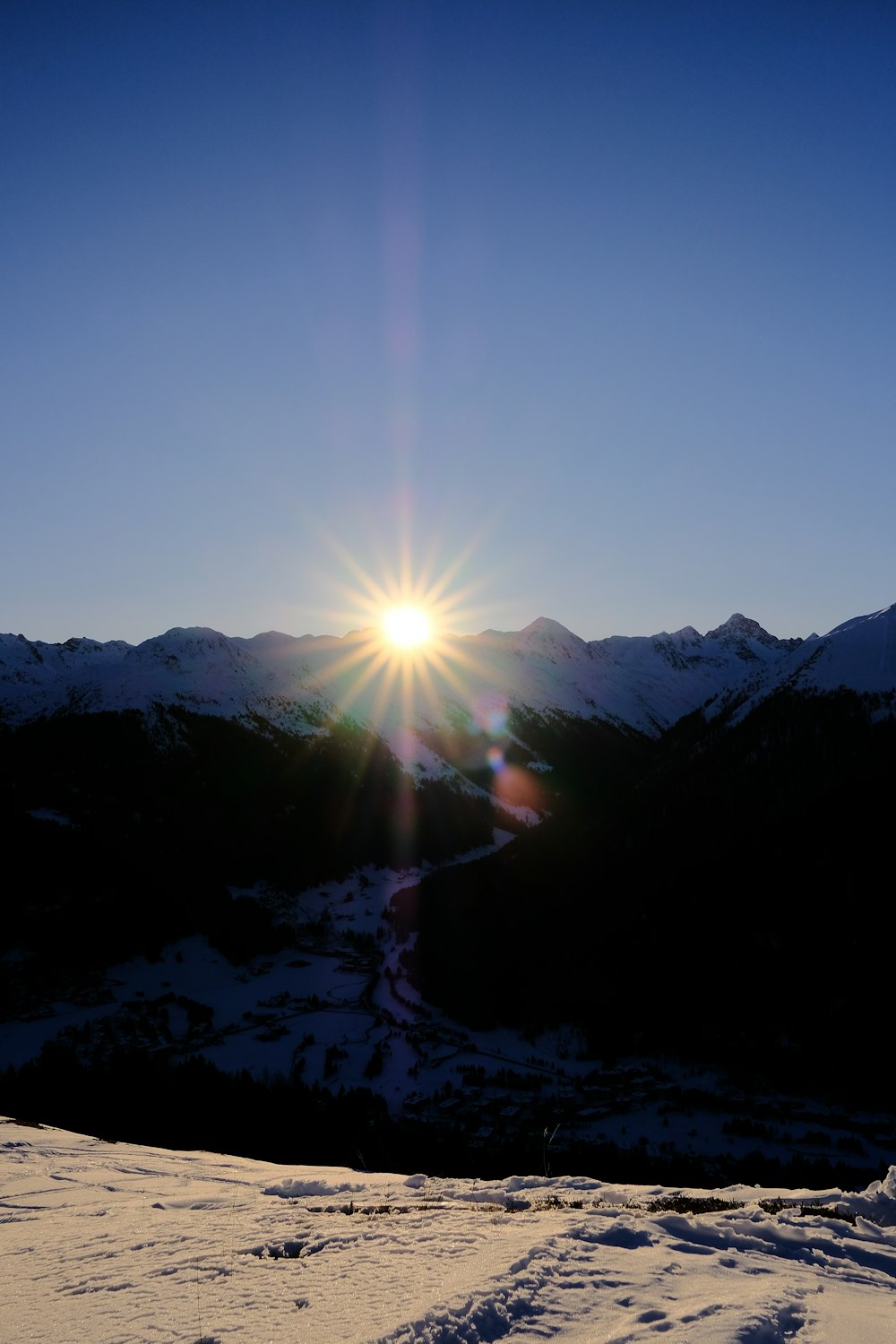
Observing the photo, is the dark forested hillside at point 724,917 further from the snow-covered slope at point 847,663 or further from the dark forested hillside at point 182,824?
the dark forested hillside at point 182,824

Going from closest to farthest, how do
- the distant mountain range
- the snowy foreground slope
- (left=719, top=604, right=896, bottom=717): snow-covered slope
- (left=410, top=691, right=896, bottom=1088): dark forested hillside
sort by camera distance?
the snowy foreground slope < the distant mountain range < (left=410, top=691, right=896, bottom=1088): dark forested hillside < (left=719, top=604, right=896, bottom=717): snow-covered slope

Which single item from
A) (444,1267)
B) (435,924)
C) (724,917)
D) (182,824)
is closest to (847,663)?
(724,917)

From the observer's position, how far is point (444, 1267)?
10562 mm

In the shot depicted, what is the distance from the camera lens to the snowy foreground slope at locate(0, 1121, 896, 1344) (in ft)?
28.1

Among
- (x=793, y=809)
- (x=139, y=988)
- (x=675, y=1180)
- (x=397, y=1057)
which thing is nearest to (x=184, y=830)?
(x=139, y=988)

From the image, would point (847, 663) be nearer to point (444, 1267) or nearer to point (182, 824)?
point (444, 1267)

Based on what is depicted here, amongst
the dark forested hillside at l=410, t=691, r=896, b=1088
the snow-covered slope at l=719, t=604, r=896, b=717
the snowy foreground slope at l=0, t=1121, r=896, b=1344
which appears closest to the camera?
the snowy foreground slope at l=0, t=1121, r=896, b=1344

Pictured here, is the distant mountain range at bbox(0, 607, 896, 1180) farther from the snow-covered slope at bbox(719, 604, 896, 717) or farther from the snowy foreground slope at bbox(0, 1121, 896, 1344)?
the snowy foreground slope at bbox(0, 1121, 896, 1344)

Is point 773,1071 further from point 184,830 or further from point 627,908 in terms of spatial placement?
point 184,830

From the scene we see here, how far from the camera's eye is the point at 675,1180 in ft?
107

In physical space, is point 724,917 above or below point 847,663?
below

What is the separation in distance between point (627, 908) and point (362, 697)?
128415mm

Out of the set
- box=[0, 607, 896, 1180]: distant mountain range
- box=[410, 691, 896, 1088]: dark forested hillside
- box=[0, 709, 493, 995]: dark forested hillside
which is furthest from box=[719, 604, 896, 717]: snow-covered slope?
box=[0, 709, 493, 995]: dark forested hillside

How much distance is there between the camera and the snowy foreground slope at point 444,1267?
8562 mm
